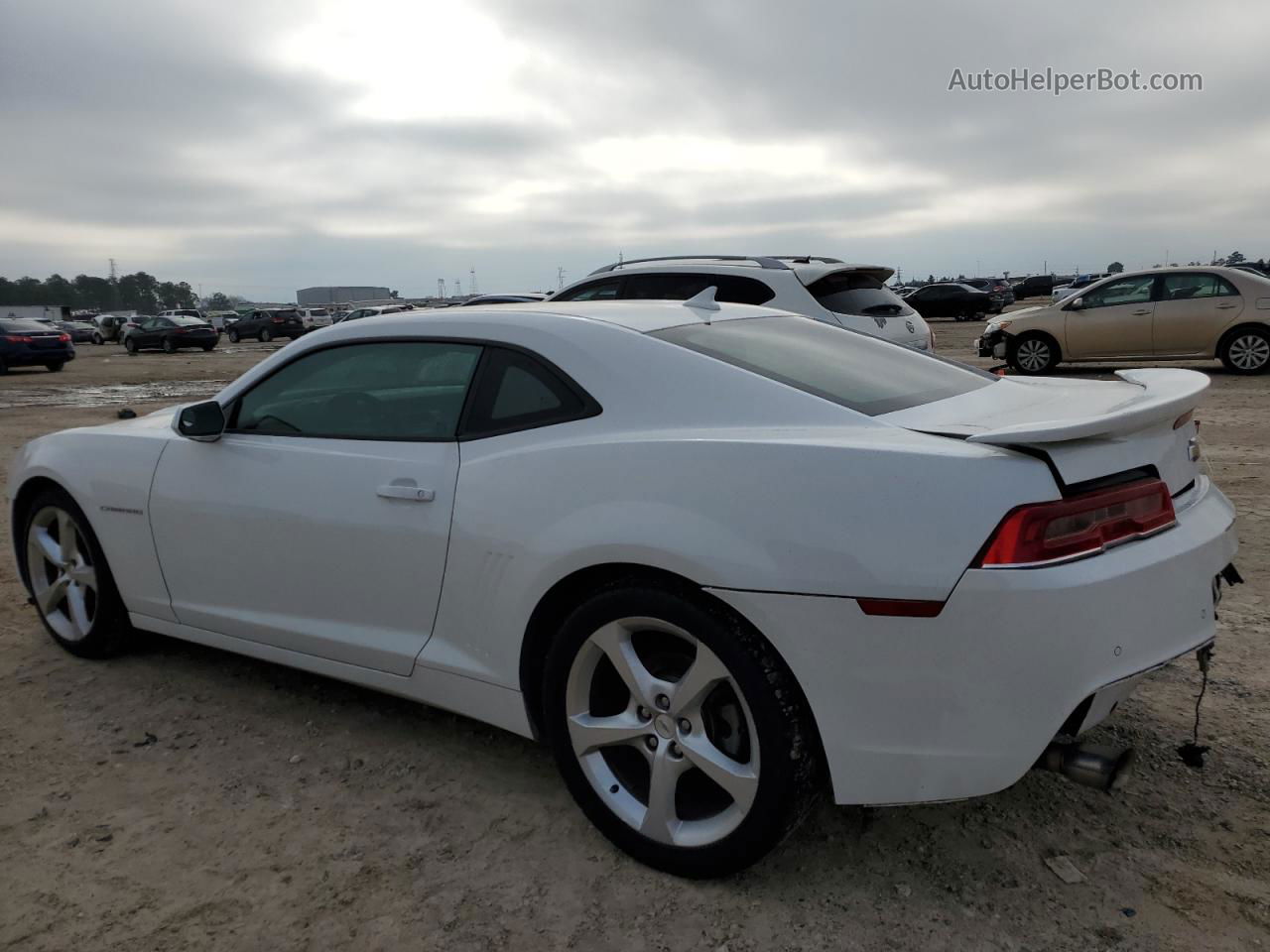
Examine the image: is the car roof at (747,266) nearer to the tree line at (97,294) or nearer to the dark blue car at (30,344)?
the dark blue car at (30,344)

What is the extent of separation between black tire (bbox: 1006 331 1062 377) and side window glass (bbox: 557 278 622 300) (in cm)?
780

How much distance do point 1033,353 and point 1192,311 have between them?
2.09 metres

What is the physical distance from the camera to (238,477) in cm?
336

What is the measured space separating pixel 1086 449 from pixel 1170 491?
376mm

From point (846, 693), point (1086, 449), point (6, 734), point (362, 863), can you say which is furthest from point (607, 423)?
point (6, 734)

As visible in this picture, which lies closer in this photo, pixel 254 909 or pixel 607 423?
pixel 254 909

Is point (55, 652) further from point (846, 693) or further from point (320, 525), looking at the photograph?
point (846, 693)

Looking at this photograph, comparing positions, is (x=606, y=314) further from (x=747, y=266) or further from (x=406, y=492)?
(x=747, y=266)

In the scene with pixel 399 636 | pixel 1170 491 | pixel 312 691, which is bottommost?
pixel 312 691

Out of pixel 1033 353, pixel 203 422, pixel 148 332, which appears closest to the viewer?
pixel 203 422

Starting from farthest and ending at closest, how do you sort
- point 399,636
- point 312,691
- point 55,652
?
Result: point 55,652 → point 312,691 → point 399,636

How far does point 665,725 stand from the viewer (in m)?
2.44

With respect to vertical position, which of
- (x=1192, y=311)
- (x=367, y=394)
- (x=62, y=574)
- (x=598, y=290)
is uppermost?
(x=598, y=290)

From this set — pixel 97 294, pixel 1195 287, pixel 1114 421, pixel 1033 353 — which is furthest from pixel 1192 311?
pixel 97 294
